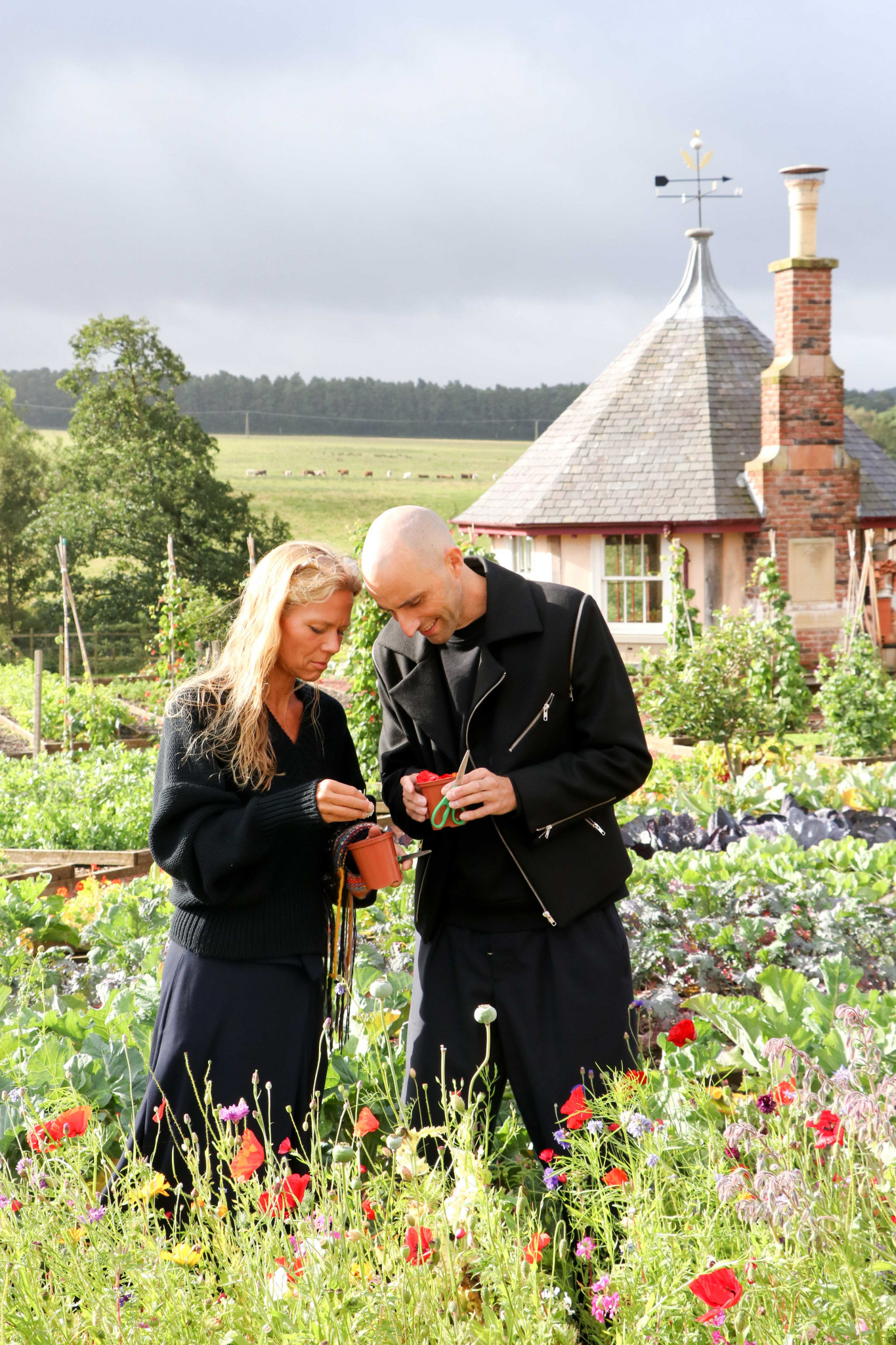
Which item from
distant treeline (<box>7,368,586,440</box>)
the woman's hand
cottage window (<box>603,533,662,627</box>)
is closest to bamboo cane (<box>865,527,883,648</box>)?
cottage window (<box>603,533,662,627</box>)

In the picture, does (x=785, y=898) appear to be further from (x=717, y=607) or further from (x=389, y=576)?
(x=717, y=607)

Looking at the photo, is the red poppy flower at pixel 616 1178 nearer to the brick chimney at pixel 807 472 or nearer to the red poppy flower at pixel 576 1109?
the red poppy flower at pixel 576 1109

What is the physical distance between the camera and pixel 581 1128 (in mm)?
2154

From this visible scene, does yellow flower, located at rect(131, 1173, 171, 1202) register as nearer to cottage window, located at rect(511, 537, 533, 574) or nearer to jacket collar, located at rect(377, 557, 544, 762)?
jacket collar, located at rect(377, 557, 544, 762)

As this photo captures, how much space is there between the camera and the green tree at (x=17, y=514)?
94.9 feet

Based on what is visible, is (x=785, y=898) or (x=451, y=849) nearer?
(x=451, y=849)

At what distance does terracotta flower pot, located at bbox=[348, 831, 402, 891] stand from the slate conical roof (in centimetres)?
1420

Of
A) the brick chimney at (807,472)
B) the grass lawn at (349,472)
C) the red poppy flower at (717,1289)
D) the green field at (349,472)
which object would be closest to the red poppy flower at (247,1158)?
the red poppy flower at (717,1289)

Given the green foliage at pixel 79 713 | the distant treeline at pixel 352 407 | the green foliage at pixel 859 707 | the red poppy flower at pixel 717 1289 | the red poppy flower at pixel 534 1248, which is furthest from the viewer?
the distant treeline at pixel 352 407

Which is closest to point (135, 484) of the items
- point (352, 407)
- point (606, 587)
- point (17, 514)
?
point (17, 514)

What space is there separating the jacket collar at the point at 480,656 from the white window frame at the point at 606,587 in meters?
13.3

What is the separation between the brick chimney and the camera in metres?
15.5

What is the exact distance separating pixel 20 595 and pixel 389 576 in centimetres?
2888

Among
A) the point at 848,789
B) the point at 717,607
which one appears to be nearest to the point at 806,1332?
the point at 848,789
